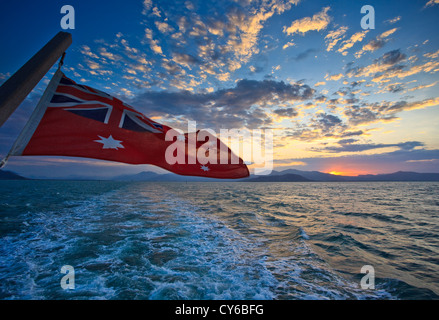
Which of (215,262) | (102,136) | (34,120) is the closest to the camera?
(34,120)

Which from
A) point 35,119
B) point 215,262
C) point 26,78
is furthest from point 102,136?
point 215,262

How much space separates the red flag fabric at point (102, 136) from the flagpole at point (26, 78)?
93 cm

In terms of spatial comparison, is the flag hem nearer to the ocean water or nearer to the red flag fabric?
the red flag fabric

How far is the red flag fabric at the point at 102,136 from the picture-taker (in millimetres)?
3250

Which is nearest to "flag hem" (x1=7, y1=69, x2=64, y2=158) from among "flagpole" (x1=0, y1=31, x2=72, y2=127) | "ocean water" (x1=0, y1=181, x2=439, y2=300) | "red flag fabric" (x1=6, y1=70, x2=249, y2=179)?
"red flag fabric" (x1=6, y1=70, x2=249, y2=179)

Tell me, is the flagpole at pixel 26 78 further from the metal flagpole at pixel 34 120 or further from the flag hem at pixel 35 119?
the flag hem at pixel 35 119

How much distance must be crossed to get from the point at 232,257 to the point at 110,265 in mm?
4662

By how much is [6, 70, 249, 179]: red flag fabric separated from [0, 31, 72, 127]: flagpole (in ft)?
3.04

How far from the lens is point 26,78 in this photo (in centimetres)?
233

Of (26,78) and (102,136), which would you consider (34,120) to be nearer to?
(102,136)

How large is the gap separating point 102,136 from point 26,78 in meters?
1.51

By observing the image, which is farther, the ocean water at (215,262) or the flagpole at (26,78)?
the ocean water at (215,262)

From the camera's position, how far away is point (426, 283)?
19.5ft

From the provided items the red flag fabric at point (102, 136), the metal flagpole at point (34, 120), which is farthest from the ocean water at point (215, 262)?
the metal flagpole at point (34, 120)
